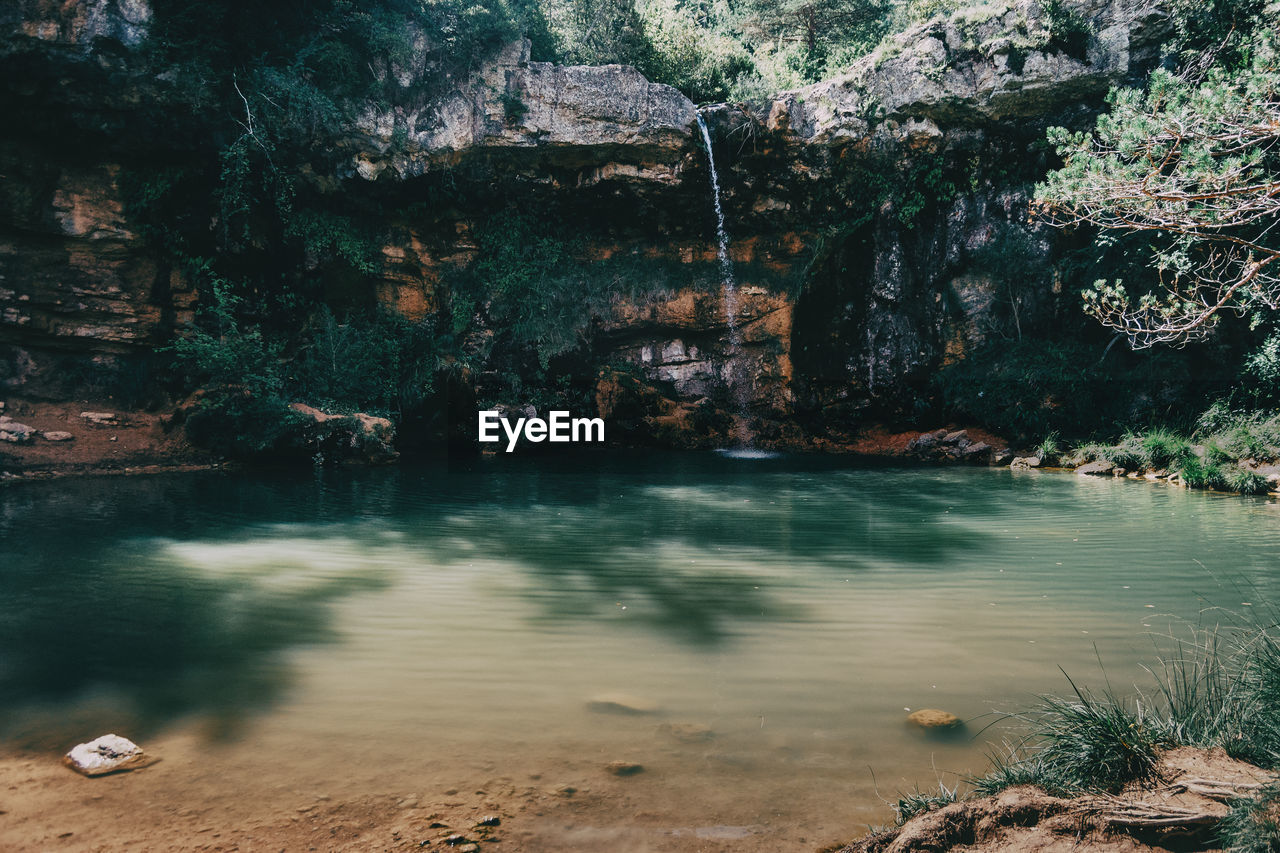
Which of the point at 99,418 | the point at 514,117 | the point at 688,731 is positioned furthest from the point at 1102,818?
the point at 99,418

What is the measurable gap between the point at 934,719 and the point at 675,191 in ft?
47.2

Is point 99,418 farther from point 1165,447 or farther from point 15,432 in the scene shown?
point 1165,447

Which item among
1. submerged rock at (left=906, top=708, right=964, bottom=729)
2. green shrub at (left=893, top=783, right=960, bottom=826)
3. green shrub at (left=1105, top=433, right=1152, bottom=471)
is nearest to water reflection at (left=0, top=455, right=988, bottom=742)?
submerged rock at (left=906, top=708, right=964, bottom=729)

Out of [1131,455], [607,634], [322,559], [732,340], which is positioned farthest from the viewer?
[732,340]

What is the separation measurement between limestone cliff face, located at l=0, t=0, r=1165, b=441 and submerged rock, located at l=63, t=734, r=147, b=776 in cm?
1326

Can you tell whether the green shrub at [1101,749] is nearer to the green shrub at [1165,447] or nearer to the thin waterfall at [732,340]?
the green shrub at [1165,447]

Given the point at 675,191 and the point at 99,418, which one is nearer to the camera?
the point at 99,418

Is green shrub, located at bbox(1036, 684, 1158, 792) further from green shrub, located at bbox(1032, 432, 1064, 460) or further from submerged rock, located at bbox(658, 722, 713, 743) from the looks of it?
green shrub, located at bbox(1032, 432, 1064, 460)

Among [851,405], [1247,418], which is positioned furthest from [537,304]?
[1247,418]

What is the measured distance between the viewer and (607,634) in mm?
4008
